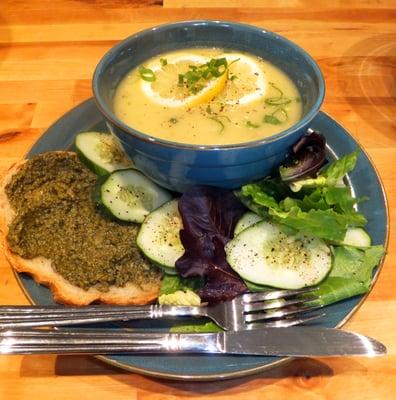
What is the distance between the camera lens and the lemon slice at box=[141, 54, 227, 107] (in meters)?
1.85

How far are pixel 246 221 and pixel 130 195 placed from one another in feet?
1.42

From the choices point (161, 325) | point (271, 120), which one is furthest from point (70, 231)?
point (271, 120)

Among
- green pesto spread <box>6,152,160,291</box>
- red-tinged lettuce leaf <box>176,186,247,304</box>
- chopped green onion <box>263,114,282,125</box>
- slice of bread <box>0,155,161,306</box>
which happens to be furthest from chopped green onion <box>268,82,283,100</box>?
slice of bread <box>0,155,161,306</box>

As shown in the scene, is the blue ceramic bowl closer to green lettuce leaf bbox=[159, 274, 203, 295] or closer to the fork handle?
green lettuce leaf bbox=[159, 274, 203, 295]

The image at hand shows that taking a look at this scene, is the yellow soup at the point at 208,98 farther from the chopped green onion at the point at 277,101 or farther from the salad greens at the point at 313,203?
the salad greens at the point at 313,203

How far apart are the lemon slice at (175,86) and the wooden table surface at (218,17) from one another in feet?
2.09

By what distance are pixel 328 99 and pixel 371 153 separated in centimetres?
44

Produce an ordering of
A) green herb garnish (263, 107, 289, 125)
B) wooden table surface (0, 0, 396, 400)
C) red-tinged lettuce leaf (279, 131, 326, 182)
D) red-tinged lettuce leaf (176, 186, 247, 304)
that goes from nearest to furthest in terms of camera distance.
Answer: wooden table surface (0, 0, 396, 400) < red-tinged lettuce leaf (176, 186, 247, 304) < red-tinged lettuce leaf (279, 131, 326, 182) < green herb garnish (263, 107, 289, 125)

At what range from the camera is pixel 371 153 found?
216 cm

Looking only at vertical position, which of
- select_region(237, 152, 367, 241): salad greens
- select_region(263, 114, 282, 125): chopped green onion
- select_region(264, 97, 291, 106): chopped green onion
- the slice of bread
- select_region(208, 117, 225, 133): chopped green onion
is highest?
select_region(264, 97, 291, 106): chopped green onion

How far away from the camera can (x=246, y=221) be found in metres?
1.73

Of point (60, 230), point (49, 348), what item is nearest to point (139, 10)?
point (60, 230)

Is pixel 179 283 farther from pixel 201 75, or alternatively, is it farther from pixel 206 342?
pixel 201 75

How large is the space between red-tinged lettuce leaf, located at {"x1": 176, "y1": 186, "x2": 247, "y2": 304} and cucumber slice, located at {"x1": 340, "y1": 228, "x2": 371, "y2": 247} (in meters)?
0.37
